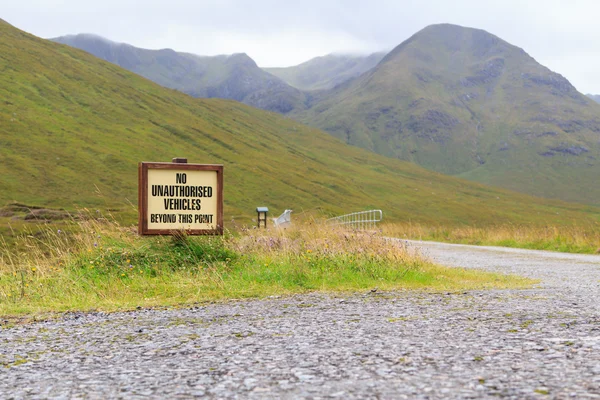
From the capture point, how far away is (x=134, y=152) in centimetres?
10544

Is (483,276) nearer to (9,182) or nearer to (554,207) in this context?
(9,182)

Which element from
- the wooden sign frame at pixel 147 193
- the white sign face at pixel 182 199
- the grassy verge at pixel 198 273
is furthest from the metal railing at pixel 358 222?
the white sign face at pixel 182 199

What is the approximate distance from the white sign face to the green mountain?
3014 cm

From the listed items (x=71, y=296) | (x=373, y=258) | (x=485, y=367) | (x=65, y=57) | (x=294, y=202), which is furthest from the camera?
(x=65, y=57)

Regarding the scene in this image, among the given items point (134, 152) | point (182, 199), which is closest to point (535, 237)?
point (182, 199)

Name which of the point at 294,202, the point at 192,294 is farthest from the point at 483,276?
the point at 294,202

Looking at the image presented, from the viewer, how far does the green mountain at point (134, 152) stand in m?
84.1

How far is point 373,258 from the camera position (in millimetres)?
13102

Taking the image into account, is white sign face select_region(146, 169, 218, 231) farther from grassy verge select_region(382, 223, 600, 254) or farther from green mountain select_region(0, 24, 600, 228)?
green mountain select_region(0, 24, 600, 228)

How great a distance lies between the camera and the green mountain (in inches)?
3312

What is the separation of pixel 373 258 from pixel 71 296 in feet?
20.3

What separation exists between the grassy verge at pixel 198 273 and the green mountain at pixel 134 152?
97.9 feet

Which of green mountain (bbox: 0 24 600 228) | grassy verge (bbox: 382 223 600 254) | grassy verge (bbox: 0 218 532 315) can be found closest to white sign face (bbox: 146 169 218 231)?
grassy verge (bbox: 0 218 532 315)

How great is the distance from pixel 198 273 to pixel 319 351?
259 inches
